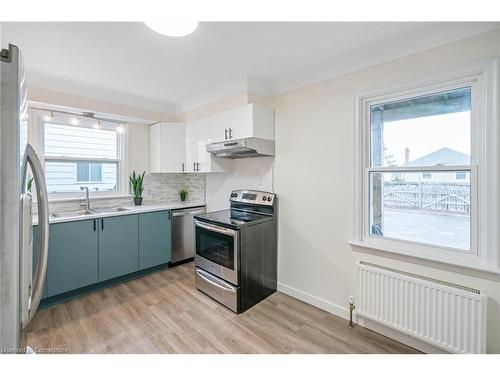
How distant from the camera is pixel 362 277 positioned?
Result: 79.0 inches

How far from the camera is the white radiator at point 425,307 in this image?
1509 mm

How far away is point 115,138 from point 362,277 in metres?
3.69

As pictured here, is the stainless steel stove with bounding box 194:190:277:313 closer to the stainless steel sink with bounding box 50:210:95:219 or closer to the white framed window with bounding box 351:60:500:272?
the white framed window with bounding box 351:60:500:272

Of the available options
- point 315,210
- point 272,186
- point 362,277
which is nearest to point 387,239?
point 362,277

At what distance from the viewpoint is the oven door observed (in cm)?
229

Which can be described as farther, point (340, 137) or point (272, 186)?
point (272, 186)

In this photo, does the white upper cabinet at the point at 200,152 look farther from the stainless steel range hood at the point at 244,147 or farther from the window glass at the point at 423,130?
the window glass at the point at 423,130

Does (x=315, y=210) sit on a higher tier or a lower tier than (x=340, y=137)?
lower

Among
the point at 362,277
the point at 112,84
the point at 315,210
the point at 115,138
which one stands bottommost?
the point at 362,277

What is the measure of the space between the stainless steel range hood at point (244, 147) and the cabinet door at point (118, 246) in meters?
1.40

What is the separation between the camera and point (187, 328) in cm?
204
